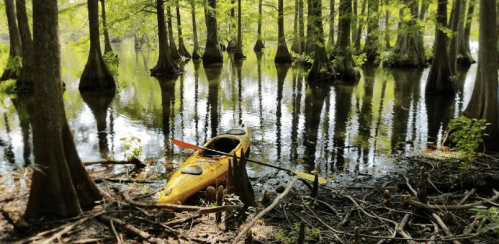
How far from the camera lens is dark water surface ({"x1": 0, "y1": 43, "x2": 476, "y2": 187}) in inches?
303

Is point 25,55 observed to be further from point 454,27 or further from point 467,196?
point 454,27

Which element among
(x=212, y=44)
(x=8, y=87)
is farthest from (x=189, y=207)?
(x=212, y=44)

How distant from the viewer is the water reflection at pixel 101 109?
325 inches

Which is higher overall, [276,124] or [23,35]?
[23,35]

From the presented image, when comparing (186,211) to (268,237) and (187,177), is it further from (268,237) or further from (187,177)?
(268,237)

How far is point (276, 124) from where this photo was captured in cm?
1036

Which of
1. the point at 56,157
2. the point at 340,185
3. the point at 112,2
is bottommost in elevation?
the point at 340,185

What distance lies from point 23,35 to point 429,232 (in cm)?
1416

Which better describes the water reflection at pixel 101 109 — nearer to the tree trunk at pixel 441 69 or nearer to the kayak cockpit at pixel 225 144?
the kayak cockpit at pixel 225 144

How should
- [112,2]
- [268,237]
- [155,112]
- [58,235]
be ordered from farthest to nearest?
[112,2]
[155,112]
[268,237]
[58,235]

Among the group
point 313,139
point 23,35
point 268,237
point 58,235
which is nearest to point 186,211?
point 268,237

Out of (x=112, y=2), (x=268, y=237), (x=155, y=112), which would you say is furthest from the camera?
(x=112, y=2)

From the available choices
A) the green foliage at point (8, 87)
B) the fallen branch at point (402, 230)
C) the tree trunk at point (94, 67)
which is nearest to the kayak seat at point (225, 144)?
the fallen branch at point (402, 230)

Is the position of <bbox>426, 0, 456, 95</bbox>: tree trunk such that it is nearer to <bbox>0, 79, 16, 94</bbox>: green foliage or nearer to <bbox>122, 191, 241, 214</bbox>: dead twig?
<bbox>122, 191, 241, 214</bbox>: dead twig
